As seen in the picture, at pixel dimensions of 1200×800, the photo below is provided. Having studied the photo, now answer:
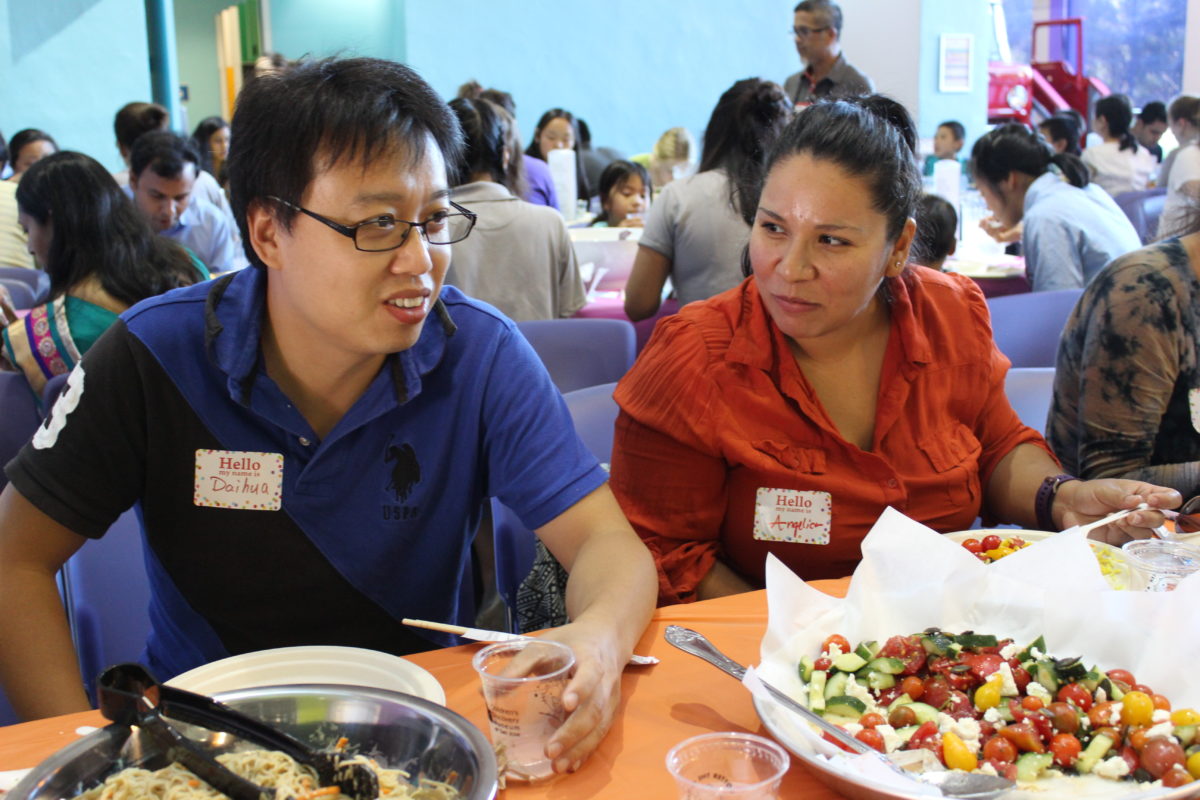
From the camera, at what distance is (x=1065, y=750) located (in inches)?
42.1

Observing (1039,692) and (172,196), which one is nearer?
(1039,692)

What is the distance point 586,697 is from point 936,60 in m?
12.6

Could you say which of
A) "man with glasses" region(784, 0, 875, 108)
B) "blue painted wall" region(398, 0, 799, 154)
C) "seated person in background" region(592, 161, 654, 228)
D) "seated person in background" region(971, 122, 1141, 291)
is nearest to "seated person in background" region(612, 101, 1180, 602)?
"seated person in background" region(971, 122, 1141, 291)

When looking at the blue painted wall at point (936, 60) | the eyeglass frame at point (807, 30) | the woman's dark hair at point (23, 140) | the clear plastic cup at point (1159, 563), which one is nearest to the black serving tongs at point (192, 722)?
the clear plastic cup at point (1159, 563)

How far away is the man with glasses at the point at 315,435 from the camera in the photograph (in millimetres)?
1448

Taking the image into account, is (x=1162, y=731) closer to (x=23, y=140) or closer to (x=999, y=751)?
(x=999, y=751)

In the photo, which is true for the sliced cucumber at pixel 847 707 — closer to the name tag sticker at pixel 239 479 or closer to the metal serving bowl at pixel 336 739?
the metal serving bowl at pixel 336 739

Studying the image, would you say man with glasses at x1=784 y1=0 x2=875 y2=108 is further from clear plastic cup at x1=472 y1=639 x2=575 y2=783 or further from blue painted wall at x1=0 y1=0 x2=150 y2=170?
blue painted wall at x1=0 y1=0 x2=150 y2=170

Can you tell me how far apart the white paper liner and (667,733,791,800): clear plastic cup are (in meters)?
0.24

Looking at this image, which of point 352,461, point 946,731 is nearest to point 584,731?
point 946,731

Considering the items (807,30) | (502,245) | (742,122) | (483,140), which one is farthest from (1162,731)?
(807,30)

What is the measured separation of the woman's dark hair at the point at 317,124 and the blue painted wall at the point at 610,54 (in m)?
9.14

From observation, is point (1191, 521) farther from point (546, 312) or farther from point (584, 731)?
point (546, 312)

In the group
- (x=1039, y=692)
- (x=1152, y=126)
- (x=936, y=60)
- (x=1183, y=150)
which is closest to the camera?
(x=1039, y=692)
